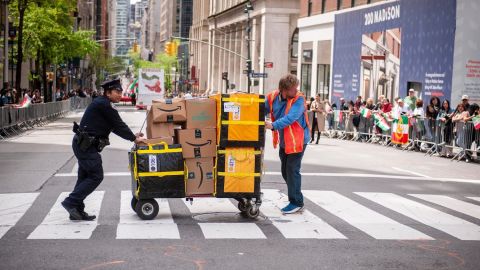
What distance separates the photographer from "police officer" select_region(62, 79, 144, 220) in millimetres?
9414

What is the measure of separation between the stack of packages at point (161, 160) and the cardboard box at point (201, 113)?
0.08 m

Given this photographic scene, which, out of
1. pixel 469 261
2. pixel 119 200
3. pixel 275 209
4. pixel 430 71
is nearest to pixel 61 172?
pixel 119 200

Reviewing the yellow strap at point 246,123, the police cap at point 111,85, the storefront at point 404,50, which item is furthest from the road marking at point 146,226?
the storefront at point 404,50

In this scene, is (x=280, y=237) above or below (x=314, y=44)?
below

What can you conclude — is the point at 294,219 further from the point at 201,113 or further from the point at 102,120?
the point at 102,120

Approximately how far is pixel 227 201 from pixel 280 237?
2980 mm

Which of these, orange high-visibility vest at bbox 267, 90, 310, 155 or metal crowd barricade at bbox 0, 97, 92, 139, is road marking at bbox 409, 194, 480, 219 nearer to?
orange high-visibility vest at bbox 267, 90, 310, 155

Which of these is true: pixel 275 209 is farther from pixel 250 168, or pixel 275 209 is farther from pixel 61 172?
pixel 61 172

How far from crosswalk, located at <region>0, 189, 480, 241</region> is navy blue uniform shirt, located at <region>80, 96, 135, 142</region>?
110 cm

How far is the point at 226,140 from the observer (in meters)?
9.55

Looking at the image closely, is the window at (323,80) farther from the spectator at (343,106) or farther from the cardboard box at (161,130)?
the cardboard box at (161,130)

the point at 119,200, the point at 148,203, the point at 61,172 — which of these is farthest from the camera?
the point at 61,172

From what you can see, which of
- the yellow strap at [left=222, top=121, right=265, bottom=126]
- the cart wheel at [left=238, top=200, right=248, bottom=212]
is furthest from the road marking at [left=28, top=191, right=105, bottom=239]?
the yellow strap at [left=222, top=121, right=265, bottom=126]

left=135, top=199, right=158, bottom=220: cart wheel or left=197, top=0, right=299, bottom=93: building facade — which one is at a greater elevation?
left=197, top=0, right=299, bottom=93: building facade
